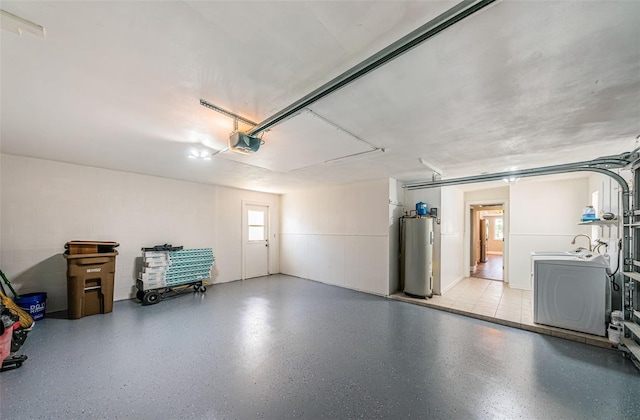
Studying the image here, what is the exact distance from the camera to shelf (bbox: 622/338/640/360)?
7.68 ft

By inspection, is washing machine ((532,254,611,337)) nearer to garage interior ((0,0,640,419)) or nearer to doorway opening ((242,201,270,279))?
garage interior ((0,0,640,419))

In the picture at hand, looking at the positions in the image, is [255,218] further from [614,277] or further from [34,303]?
[614,277]

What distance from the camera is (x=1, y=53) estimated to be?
1386mm

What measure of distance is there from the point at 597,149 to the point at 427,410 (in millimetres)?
3783

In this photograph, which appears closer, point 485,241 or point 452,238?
point 452,238

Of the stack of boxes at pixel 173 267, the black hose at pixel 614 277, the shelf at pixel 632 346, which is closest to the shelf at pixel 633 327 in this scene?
the shelf at pixel 632 346

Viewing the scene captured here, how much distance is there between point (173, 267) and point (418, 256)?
478 cm

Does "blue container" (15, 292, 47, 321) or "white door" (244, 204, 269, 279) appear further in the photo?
"white door" (244, 204, 269, 279)

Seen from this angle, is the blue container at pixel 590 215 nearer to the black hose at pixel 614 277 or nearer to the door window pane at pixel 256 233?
the black hose at pixel 614 277

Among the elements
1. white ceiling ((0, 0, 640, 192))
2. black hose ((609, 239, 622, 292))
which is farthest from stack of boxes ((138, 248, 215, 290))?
black hose ((609, 239, 622, 292))

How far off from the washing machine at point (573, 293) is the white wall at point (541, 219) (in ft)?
7.39

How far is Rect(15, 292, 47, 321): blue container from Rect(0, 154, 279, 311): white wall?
1.11ft

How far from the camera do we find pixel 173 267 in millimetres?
4602

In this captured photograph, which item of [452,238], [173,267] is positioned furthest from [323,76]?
[452,238]
